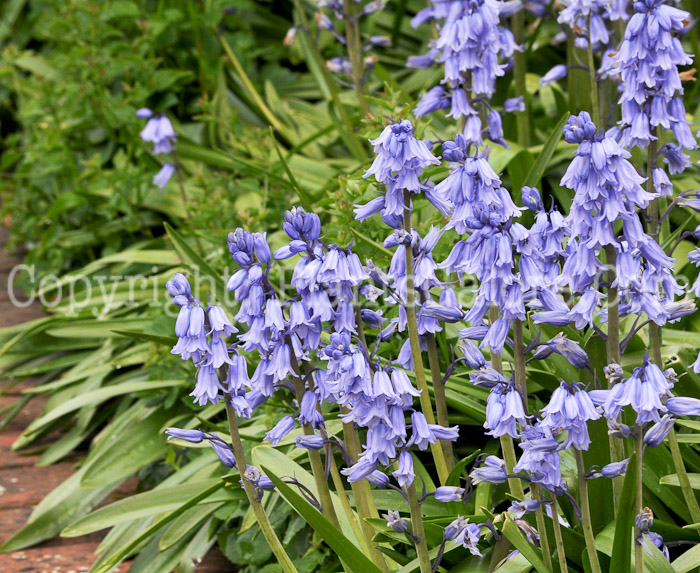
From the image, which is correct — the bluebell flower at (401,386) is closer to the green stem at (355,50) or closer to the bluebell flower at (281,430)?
the bluebell flower at (281,430)

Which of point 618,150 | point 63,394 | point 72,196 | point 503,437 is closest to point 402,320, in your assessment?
point 503,437

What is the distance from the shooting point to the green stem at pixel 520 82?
3.84 metres

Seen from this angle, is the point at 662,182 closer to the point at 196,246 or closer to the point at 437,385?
the point at 437,385

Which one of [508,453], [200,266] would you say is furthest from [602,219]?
[200,266]

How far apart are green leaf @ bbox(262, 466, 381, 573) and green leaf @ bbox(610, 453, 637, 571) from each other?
50 centimetres

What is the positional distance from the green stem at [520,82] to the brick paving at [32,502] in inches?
91.3

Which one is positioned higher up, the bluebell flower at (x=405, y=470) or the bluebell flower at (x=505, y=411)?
the bluebell flower at (x=505, y=411)

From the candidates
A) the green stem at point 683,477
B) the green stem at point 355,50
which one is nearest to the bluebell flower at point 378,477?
the green stem at point 683,477

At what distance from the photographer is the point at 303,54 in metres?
5.68

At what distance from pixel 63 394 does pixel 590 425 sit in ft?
8.74

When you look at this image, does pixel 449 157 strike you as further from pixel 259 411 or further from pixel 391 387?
pixel 259 411

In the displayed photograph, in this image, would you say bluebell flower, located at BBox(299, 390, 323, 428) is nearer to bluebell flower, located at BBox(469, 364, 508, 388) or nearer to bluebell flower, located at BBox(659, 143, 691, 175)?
bluebell flower, located at BBox(469, 364, 508, 388)

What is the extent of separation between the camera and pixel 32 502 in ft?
10.8

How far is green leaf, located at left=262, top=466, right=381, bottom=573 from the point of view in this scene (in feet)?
5.53
